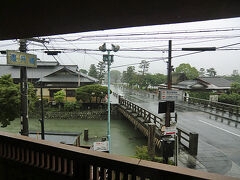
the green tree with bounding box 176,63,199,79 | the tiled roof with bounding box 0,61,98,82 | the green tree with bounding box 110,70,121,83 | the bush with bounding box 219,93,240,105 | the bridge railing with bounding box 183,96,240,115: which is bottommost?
the bridge railing with bounding box 183,96,240,115

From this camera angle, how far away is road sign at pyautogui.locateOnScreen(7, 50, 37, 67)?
5.45 m

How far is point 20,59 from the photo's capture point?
582 centimetres

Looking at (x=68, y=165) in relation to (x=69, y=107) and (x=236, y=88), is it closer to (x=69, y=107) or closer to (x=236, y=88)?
(x=69, y=107)

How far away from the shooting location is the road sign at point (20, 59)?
5449 millimetres

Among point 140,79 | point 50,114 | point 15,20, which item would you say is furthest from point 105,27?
point 140,79

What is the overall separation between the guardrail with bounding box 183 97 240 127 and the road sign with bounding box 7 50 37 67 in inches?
524

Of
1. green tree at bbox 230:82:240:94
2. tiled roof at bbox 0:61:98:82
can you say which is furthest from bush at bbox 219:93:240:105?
tiled roof at bbox 0:61:98:82

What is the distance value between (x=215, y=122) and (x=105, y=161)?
42.2 feet

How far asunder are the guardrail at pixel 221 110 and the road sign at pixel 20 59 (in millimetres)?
13319

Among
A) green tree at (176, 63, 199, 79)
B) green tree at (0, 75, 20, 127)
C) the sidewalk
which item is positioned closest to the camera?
the sidewalk

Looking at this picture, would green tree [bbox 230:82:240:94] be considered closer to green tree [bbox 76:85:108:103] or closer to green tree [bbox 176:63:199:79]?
green tree [bbox 76:85:108:103]

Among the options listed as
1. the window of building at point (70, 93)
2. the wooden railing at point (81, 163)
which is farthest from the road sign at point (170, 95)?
the window of building at point (70, 93)

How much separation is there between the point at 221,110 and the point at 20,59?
16.4 metres

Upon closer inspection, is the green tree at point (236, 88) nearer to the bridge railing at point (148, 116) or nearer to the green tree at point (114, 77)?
the bridge railing at point (148, 116)
